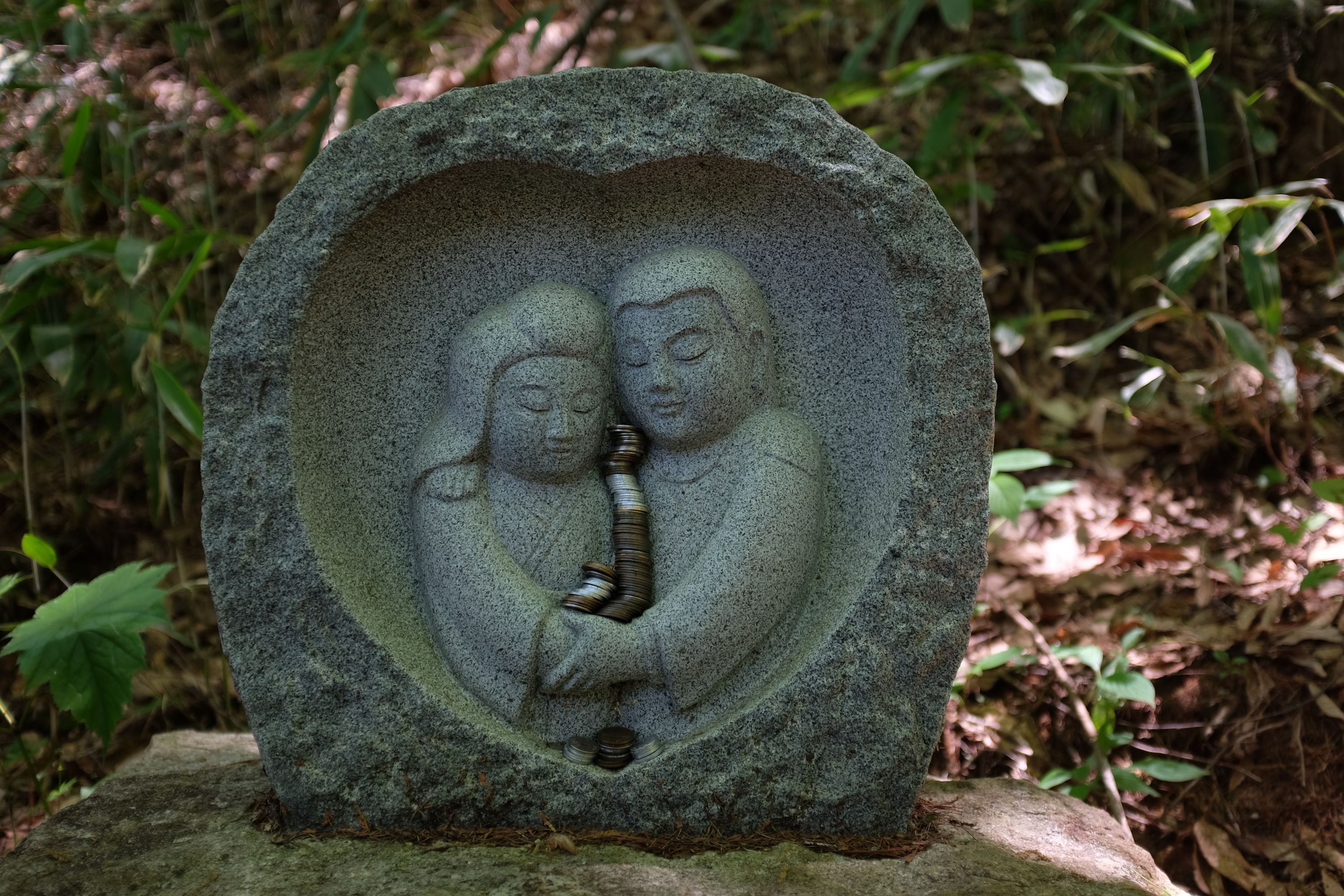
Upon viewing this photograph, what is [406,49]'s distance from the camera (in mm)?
5043

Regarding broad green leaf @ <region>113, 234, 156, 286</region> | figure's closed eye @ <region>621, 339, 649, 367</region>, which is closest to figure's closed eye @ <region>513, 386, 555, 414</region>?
figure's closed eye @ <region>621, 339, 649, 367</region>

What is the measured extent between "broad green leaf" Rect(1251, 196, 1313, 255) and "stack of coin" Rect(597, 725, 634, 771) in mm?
2313

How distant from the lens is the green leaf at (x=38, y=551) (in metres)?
2.58

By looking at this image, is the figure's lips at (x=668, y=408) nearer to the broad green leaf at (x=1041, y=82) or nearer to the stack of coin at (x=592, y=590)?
the stack of coin at (x=592, y=590)

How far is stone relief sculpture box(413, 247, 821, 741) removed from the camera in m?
2.18

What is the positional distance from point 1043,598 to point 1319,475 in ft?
3.31

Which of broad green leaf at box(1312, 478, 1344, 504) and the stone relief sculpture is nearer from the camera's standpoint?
the stone relief sculpture

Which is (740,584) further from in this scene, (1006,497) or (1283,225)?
(1283,225)

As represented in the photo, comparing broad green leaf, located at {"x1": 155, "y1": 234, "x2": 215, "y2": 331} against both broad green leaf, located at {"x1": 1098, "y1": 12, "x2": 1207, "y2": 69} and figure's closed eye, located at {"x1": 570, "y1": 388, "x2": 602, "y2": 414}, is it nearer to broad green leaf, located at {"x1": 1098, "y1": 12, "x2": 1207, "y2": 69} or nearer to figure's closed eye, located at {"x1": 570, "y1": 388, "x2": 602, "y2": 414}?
figure's closed eye, located at {"x1": 570, "y1": 388, "x2": 602, "y2": 414}

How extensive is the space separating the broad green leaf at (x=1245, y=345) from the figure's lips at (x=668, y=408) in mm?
1937

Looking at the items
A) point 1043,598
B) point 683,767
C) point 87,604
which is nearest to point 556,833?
point 683,767

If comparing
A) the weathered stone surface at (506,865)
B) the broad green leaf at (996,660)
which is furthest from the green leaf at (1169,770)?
the weathered stone surface at (506,865)

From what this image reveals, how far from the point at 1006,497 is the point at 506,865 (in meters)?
1.75

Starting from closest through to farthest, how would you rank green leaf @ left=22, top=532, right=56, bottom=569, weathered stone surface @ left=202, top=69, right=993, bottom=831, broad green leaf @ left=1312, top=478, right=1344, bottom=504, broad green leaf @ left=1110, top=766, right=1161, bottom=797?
weathered stone surface @ left=202, top=69, right=993, bottom=831 → green leaf @ left=22, top=532, right=56, bottom=569 → broad green leaf @ left=1110, top=766, right=1161, bottom=797 → broad green leaf @ left=1312, top=478, right=1344, bottom=504
